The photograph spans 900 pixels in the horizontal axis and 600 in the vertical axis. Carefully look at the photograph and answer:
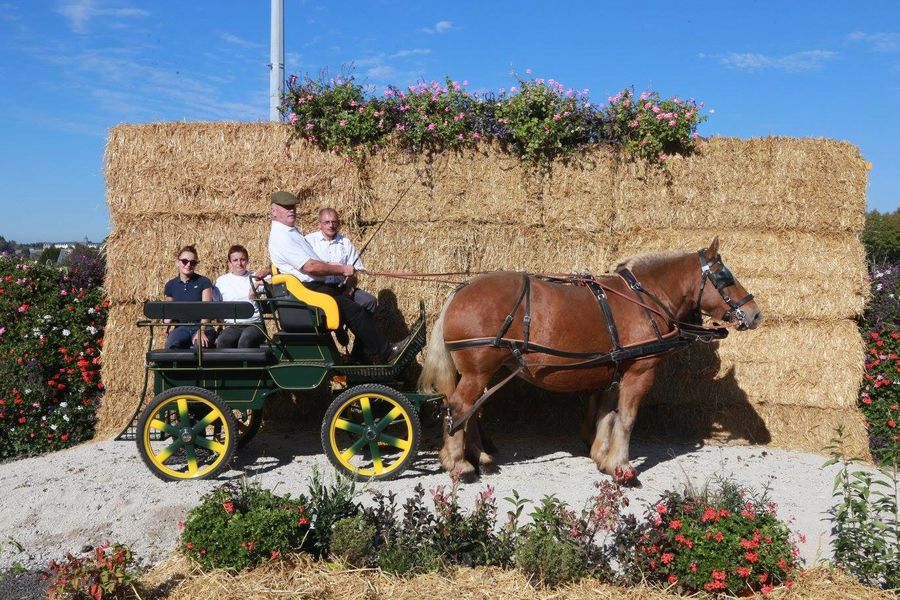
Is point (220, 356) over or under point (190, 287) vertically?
under

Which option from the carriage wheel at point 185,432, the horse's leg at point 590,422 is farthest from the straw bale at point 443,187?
the carriage wheel at point 185,432

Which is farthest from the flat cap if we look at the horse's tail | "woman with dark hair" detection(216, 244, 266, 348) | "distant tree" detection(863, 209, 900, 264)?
"distant tree" detection(863, 209, 900, 264)

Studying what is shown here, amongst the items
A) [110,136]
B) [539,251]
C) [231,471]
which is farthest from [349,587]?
[110,136]

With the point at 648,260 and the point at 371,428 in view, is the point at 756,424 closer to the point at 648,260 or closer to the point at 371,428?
the point at 648,260

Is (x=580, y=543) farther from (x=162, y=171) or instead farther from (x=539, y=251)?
(x=162, y=171)

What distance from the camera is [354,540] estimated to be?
3670mm

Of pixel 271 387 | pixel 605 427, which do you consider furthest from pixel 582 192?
Answer: pixel 271 387

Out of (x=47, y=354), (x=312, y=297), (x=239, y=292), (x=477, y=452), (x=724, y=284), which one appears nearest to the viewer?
(x=312, y=297)

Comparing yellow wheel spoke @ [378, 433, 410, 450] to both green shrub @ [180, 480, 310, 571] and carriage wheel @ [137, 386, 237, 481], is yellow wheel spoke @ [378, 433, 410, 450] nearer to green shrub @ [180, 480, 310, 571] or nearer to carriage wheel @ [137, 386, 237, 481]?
carriage wheel @ [137, 386, 237, 481]

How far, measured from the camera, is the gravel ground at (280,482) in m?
4.52

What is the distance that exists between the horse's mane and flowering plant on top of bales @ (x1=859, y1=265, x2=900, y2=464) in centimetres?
266

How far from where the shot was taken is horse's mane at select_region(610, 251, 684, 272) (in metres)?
5.71

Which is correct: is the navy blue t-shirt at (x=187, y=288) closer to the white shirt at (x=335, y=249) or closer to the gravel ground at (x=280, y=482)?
the white shirt at (x=335, y=249)

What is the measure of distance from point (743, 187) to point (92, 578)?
618 centimetres
